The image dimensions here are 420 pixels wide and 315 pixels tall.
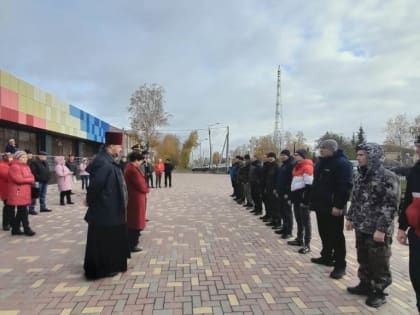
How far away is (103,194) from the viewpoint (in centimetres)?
430

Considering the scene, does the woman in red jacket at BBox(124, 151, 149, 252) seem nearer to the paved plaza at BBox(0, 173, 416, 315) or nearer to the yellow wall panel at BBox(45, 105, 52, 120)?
the paved plaza at BBox(0, 173, 416, 315)

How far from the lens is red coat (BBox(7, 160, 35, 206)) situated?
6441 mm

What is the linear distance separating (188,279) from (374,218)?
2.40 metres

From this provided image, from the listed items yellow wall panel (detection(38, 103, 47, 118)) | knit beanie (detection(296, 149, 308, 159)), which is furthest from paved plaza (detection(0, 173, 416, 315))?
yellow wall panel (detection(38, 103, 47, 118))

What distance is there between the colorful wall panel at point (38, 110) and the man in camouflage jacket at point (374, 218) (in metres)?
20.2

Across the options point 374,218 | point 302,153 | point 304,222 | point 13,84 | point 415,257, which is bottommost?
point 304,222

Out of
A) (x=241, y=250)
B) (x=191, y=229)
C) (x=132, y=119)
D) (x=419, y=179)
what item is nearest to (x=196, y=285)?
(x=241, y=250)

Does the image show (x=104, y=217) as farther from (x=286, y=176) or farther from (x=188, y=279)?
(x=286, y=176)

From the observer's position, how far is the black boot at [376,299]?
3.57 metres

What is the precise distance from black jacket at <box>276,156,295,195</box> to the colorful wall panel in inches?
706

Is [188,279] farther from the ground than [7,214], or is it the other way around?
[7,214]

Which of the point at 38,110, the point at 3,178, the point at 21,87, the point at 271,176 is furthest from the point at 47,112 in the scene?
the point at 271,176

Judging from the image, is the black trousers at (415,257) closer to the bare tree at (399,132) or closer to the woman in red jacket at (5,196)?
the woman in red jacket at (5,196)

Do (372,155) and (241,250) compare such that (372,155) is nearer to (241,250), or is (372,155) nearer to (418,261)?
(418,261)
